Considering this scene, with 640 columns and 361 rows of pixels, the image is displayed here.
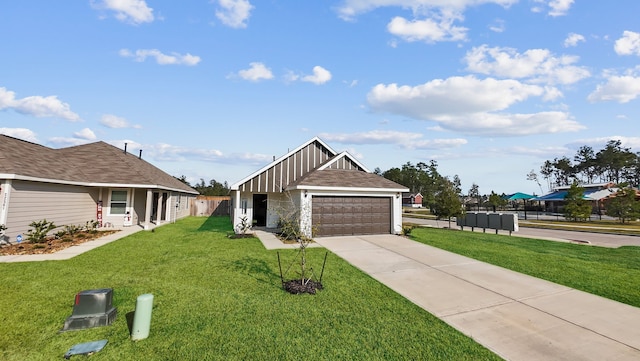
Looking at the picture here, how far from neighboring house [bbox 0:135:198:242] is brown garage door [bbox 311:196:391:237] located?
33.1 ft

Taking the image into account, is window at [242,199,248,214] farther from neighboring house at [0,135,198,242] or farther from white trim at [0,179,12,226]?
white trim at [0,179,12,226]

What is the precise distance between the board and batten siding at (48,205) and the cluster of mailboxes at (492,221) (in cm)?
2429

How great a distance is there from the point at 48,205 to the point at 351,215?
48.4ft

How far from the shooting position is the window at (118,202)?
16.3 metres

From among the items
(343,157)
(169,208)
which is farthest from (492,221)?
(169,208)

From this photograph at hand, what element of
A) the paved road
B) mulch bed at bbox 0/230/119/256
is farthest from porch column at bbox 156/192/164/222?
the paved road

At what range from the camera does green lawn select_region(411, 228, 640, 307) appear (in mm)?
6794

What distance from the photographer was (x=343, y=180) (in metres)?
15.3

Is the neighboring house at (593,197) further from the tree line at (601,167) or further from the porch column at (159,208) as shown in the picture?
the porch column at (159,208)

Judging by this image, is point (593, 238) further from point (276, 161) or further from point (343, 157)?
point (276, 161)

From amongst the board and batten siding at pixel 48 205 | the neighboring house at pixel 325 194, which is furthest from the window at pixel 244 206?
the board and batten siding at pixel 48 205

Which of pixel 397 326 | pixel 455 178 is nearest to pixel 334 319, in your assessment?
pixel 397 326

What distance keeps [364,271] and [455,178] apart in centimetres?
9507

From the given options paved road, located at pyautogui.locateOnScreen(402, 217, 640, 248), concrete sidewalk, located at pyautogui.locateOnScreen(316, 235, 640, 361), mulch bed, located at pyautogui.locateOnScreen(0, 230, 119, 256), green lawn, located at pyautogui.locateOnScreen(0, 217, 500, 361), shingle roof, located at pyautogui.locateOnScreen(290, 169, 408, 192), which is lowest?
paved road, located at pyautogui.locateOnScreen(402, 217, 640, 248)
